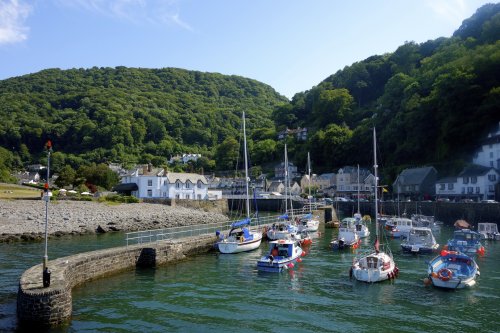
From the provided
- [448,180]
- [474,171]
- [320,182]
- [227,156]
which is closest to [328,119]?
[320,182]

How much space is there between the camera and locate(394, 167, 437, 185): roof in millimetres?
75875

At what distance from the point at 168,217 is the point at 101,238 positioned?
17366 millimetres

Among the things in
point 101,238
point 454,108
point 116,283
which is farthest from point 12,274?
point 454,108

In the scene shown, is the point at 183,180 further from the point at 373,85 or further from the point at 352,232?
the point at 373,85

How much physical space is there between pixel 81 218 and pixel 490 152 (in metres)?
66.8

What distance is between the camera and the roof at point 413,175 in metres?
75.9

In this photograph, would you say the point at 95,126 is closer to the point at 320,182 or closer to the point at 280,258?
the point at 320,182

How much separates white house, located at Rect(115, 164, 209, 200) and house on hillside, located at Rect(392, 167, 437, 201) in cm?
3967

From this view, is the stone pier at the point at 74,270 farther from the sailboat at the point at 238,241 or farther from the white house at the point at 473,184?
the white house at the point at 473,184

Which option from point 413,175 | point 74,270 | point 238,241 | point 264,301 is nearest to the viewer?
point 264,301

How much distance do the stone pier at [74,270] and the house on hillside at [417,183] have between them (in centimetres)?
5365

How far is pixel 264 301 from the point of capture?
63.3 ft

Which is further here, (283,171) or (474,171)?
(283,171)

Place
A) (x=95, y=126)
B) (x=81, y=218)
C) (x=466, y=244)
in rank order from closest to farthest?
(x=466, y=244) < (x=81, y=218) < (x=95, y=126)
